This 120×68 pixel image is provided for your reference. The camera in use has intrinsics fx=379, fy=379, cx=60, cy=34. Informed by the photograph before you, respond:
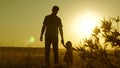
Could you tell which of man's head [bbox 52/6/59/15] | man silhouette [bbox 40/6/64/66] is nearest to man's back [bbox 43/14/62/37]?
man silhouette [bbox 40/6/64/66]

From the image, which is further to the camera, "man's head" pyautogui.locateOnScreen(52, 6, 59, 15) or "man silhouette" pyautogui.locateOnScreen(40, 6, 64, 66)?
"man silhouette" pyautogui.locateOnScreen(40, 6, 64, 66)

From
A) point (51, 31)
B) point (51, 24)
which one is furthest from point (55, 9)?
point (51, 31)

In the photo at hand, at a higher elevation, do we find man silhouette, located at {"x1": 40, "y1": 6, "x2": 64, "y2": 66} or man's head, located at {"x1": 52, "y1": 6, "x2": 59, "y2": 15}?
man's head, located at {"x1": 52, "y1": 6, "x2": 59, "y2": 15}

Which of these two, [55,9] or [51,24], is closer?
[55,9]

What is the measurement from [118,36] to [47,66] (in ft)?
9.61

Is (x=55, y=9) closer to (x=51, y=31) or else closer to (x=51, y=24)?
(x=51, y=24)

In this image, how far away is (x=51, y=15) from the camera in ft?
48.9

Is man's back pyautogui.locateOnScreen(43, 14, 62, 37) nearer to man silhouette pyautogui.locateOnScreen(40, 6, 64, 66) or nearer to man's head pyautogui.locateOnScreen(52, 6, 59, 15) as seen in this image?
man silhouette pyautogui.locateOnScreen(40, 6, 64, 66)

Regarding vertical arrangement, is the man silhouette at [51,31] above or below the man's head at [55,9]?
below

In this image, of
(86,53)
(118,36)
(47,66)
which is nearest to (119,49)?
(118,36)

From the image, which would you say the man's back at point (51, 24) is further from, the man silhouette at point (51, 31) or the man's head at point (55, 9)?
the man's head at point (55, 9)

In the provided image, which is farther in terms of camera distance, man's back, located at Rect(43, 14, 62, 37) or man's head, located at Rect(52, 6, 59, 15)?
man's back, located at Rect(43, 14, 62, 37)

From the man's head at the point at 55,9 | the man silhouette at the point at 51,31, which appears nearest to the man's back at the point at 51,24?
the man silhouette at the point at 51,31

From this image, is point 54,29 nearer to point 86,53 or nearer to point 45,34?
point 45,34
